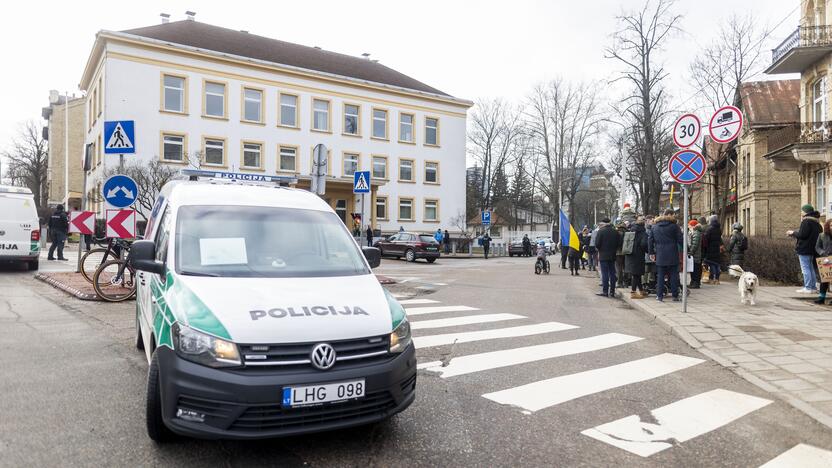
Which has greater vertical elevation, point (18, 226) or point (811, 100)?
point (811, 100)

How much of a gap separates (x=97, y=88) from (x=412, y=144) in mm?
21996

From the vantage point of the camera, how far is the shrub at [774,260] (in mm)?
14836

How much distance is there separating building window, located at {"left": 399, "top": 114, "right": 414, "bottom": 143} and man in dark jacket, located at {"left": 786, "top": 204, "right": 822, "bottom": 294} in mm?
35252

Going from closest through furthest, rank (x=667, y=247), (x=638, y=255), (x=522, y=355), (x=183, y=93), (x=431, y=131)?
(x=522, y=355)
(x=667, y=247)
(x=638, y=255)
(x=183, y=93)
(x=431, y=131)

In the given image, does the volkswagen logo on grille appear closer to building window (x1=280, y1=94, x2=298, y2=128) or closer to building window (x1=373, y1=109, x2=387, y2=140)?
building window (x1=280, y1=94, x2=298, y2=128)

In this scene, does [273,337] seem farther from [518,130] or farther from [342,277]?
[518,130]

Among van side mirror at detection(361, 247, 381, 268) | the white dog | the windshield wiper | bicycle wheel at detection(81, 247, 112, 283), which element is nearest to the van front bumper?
the windshield wiper

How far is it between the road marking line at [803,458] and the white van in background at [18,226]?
16670 millimetres

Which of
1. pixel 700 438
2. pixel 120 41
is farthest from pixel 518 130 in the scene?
pixel 700 438

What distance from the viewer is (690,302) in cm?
1158

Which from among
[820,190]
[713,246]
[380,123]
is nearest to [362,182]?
[713,246]

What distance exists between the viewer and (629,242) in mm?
12719

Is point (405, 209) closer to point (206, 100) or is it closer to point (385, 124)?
point (385, 124)

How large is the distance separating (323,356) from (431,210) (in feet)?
144
